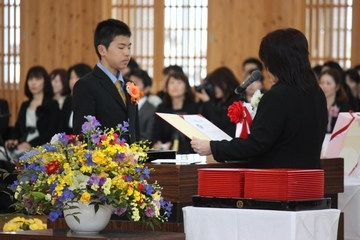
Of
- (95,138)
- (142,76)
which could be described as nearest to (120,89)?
(95,138)

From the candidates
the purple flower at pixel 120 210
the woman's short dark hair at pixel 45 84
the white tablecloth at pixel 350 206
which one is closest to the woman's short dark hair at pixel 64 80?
the woman's short dark hair at pixel 45 84

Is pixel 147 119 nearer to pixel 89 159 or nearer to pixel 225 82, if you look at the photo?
pixel 225 82

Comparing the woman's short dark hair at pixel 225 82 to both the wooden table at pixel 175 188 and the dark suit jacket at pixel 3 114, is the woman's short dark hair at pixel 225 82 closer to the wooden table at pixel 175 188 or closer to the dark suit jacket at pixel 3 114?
the dark suit jacket at pixel 3 114

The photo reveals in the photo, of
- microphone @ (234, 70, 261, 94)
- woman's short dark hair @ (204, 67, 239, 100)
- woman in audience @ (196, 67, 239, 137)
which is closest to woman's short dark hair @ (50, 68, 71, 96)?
woman in audience @ (196, 67, 239, 137)

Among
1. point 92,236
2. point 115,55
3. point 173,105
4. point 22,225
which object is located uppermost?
point 115,55

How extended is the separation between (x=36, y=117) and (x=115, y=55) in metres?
3.59

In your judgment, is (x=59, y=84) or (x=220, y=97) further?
(x=59, y=84)

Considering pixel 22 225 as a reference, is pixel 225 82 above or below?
above

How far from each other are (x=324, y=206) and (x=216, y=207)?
408 mm

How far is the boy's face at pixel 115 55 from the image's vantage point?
14.7 ft

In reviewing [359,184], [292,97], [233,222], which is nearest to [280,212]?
[233,222]

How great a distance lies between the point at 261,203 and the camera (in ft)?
10.8

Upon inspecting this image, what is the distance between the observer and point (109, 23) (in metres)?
4.58

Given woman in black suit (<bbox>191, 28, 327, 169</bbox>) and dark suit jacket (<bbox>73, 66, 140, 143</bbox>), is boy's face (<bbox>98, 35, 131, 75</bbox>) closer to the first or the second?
dark suit jacket (<bbox>73, 66, 140, 143</bbox>)
